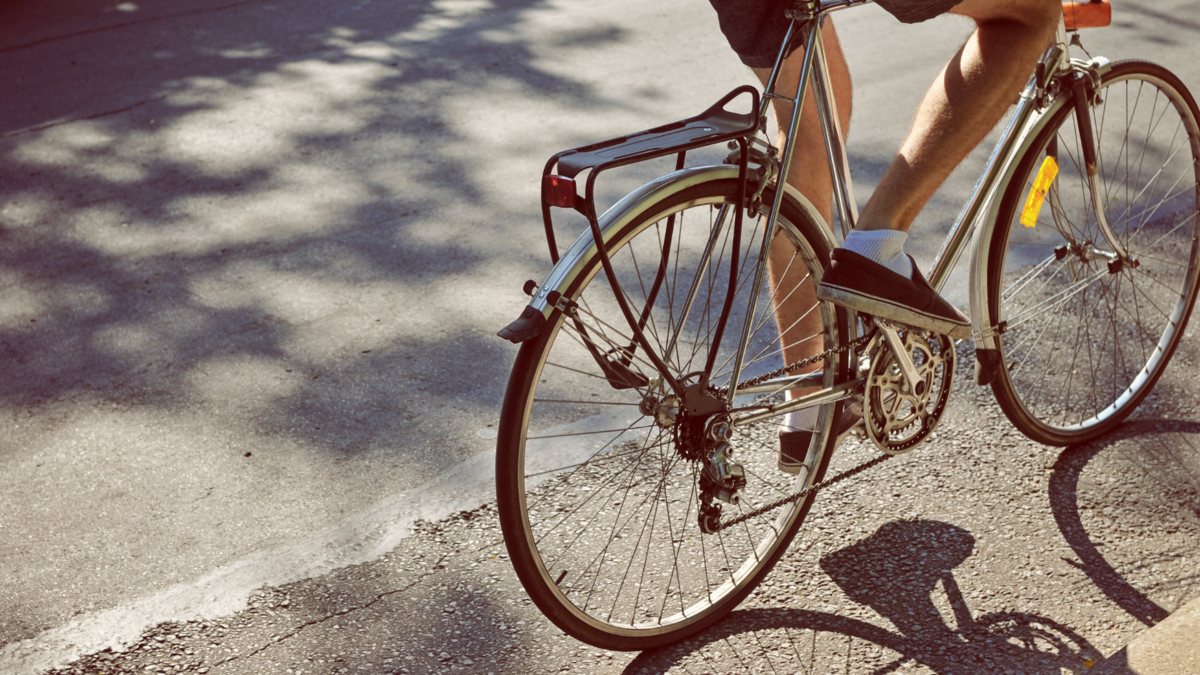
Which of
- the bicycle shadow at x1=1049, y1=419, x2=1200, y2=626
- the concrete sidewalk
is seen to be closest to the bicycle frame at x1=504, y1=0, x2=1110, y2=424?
the bicycle shadow at x1=1049, y1=419, x2=1200, y2=626

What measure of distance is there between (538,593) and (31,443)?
1.63 m

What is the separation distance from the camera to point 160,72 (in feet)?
17.5

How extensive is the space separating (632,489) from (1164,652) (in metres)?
1.15

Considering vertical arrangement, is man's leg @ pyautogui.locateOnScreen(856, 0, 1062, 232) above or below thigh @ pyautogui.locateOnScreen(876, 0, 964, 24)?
below

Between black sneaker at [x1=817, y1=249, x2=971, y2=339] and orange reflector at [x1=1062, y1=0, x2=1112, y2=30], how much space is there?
0.79 m

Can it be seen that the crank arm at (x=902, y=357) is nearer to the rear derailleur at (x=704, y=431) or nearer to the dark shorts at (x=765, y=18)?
the rear derailleur at (x=704, y=431)

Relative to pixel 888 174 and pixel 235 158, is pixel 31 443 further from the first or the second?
pixel 888 174

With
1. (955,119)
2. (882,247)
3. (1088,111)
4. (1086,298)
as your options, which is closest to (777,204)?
(882,247)

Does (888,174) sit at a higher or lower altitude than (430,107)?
higher

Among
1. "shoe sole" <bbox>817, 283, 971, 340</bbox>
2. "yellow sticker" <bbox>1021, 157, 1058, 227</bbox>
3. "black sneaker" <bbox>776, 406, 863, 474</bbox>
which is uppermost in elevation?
"yellow sticker" <bbox>1021, 157, 1058, 227</bbox>

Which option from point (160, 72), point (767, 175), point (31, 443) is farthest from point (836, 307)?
point (160, 72)

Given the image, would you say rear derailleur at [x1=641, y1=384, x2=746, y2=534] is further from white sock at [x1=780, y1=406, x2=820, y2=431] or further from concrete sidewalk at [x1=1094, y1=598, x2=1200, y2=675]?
concrete sidewalk at [x1=1094, y1=598, x2=1200, y2=675]

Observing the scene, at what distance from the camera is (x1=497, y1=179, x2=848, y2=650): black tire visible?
188 cm

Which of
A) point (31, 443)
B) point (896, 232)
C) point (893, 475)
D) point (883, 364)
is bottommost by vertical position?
point (31, 443)
